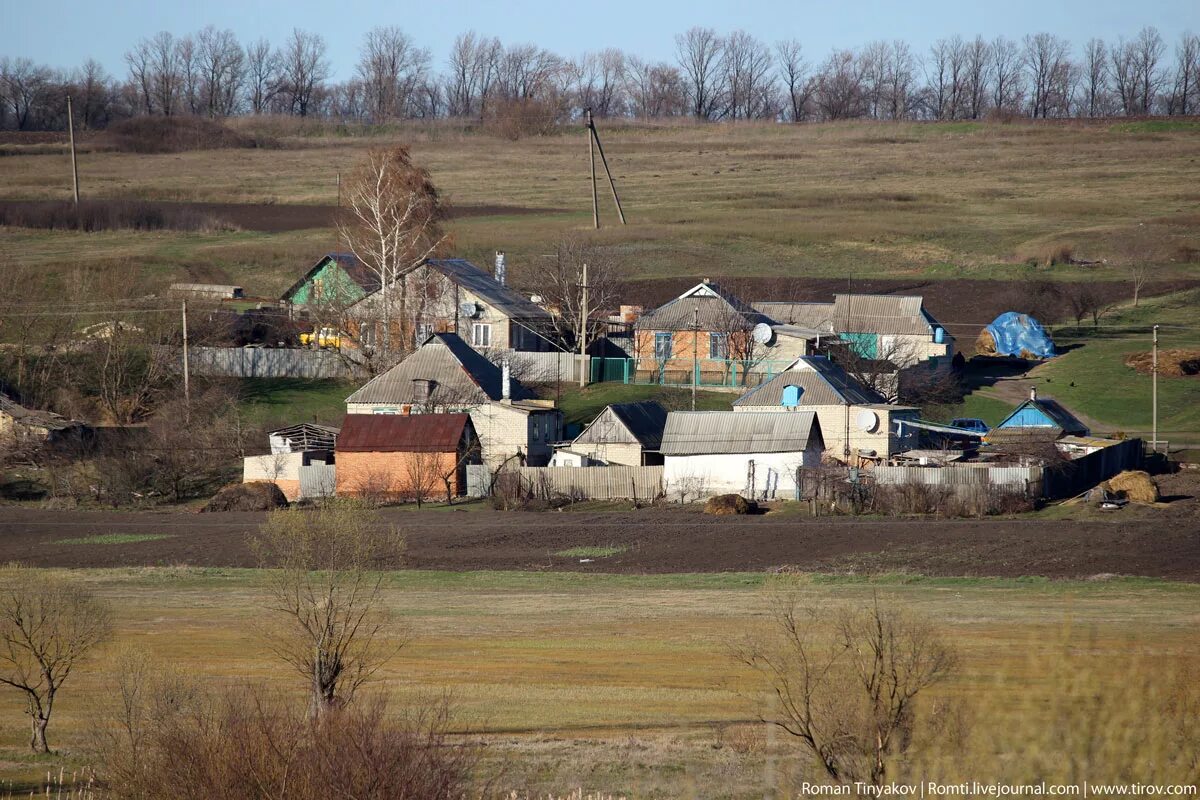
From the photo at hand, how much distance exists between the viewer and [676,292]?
73812 millimetres

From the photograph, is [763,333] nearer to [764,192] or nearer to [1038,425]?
[1038,425]

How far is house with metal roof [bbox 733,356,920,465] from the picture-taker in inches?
1880

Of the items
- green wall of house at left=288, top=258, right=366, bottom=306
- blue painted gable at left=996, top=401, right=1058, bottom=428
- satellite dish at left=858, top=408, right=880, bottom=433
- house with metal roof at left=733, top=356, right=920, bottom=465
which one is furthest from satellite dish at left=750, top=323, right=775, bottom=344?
green wall of house at left=288, top=258, right=366, bottom=306

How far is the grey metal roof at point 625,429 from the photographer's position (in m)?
48.1

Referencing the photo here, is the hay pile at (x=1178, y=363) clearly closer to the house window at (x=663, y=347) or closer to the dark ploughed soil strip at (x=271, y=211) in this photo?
the house window at (x=663, y=347)

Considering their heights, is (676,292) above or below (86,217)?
below

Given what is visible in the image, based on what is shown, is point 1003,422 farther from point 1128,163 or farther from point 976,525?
point 1128,163

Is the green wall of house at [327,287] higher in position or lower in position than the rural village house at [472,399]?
higher

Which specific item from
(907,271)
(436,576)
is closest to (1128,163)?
(907,271)

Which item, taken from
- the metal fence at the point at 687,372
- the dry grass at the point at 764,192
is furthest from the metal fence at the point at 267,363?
the dry grass at the point at 764,192

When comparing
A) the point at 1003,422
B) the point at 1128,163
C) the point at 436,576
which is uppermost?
the point at 1128,163

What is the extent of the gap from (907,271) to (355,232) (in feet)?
111

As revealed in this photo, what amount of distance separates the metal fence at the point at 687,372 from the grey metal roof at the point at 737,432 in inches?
454

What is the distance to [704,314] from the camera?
201 feet
